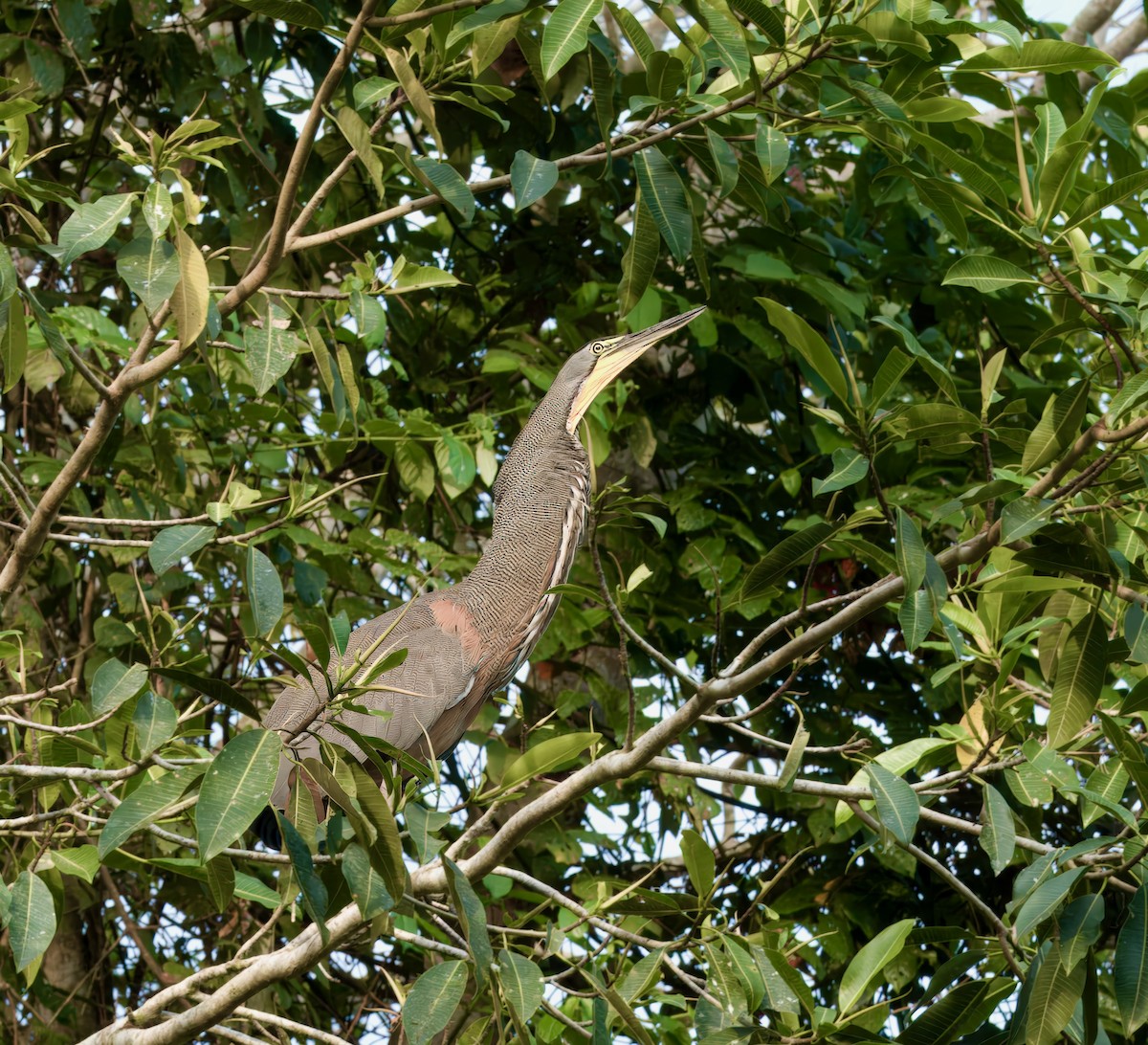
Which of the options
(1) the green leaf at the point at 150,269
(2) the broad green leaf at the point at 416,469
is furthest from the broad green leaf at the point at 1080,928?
(2) the broad green leaf at the point at 416,469

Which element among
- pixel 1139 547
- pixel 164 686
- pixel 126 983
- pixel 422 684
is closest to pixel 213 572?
pixel 164 686

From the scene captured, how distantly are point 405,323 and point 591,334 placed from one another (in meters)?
0.52

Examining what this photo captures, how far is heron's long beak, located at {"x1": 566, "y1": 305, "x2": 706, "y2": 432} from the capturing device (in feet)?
10.6

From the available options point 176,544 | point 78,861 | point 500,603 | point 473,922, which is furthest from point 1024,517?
point 500,603

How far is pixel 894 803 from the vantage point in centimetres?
158

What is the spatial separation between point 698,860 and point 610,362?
1.64 m

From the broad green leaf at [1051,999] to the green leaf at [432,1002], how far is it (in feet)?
2.31

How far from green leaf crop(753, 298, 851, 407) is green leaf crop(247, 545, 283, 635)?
0.63m

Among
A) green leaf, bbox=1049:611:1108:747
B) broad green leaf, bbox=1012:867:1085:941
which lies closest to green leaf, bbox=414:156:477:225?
green leaf, bbox=1049:611:1108:747

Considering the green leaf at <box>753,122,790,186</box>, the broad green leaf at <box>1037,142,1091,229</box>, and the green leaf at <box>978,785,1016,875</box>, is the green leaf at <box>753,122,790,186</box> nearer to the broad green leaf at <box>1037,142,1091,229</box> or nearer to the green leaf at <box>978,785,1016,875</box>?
the broad green leaf at <box>1037,142,1091,229</box>

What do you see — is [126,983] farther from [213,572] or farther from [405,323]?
[405,323]

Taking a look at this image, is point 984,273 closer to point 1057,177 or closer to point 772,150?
point 1057,177

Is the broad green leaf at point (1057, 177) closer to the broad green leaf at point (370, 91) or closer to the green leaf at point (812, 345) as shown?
the green leaf at point (812, 345)

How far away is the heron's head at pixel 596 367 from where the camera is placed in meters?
3.24
